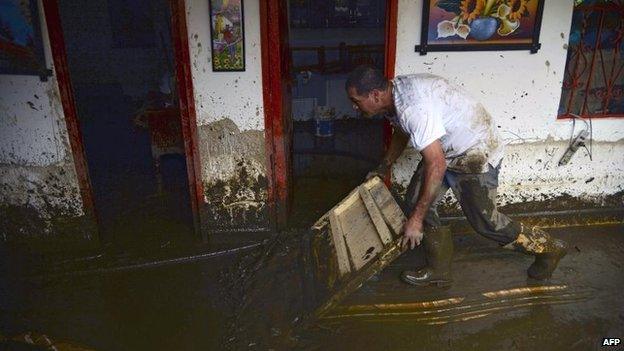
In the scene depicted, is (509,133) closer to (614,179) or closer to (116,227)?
(614,179)

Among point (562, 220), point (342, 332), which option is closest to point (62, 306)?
point (342, 332)

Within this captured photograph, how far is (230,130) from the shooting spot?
3.97 metres

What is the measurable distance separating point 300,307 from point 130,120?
706cm

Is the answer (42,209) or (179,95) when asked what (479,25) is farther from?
(42,209)

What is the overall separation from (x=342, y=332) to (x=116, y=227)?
9.19 ft

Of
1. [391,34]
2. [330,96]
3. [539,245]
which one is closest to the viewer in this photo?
[539,245]

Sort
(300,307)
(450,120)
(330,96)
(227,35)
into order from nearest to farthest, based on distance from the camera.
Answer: (450,120), (300,307), (227,35), (330,96)

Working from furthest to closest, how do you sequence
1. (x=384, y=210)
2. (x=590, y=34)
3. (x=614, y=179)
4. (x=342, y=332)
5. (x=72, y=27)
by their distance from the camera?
1. (x=72, y=27)
2. (x=614, y=179)
3. (x=590, y=34)
4. (x=384, y=210)
5. (x=342, y=332)

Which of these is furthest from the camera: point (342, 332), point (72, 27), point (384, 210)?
point (72, 27)

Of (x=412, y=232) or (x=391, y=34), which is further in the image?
(x=391, y=34)

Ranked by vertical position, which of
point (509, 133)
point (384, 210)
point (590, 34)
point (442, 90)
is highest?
point (590, 34)

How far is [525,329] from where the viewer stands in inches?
124

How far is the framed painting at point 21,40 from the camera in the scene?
3.46 metres

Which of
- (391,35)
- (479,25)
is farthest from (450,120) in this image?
(479,25)
